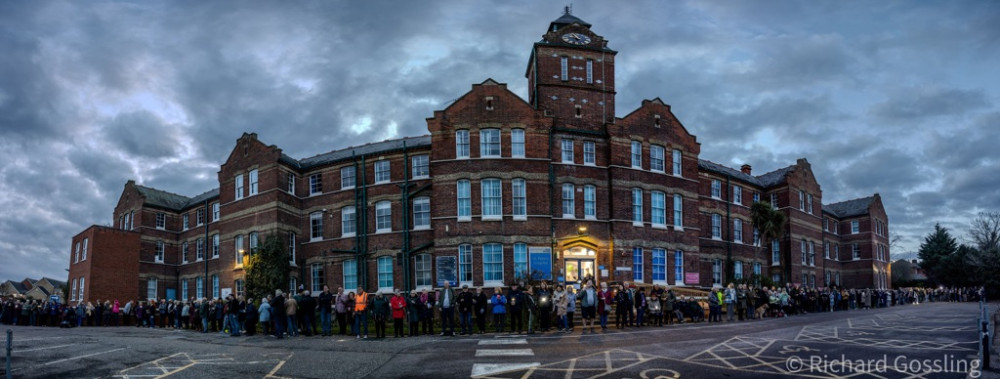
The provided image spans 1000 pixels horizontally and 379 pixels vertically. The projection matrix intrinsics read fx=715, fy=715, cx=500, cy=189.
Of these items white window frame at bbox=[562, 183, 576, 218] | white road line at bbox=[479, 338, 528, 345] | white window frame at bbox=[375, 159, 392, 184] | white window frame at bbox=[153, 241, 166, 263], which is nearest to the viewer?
white road line at bbox=[479, 338, 528, 345]

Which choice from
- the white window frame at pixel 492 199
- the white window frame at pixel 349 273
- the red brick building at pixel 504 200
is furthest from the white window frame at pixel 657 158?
the white window frame at pixel 349 273

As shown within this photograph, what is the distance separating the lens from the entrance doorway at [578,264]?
124 feet

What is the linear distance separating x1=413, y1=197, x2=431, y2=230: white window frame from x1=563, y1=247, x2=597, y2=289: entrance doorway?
8057 mm

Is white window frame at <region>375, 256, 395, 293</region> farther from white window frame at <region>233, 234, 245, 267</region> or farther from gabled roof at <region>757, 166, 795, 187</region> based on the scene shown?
gabled roof at <region>757, 166, 795, 187</region>

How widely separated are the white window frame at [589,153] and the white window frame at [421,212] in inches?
356

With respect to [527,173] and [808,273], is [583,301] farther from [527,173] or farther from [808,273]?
[808,273]

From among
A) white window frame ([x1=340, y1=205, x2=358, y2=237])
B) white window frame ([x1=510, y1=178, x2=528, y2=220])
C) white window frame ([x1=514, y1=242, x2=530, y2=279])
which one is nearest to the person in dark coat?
white window frame ([x1=514, y1=242, x2=530, y2=279])

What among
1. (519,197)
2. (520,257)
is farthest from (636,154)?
(520,257)

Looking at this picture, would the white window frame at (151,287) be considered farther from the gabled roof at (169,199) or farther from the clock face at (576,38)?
the clock face at (576,38)

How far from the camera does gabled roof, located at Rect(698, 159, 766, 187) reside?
161ft

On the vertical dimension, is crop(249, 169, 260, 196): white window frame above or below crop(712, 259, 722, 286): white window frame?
above

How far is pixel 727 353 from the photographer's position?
18328 millimetres

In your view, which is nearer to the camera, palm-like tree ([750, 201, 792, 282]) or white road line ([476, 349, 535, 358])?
white road line ([476, 349, 535, 358])

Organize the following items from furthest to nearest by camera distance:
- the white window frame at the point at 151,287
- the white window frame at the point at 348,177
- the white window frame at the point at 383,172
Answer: the white window frame at the point at 151,287 → the white window frame at the point at 348,177 → the white window frame at the point at 383,172
